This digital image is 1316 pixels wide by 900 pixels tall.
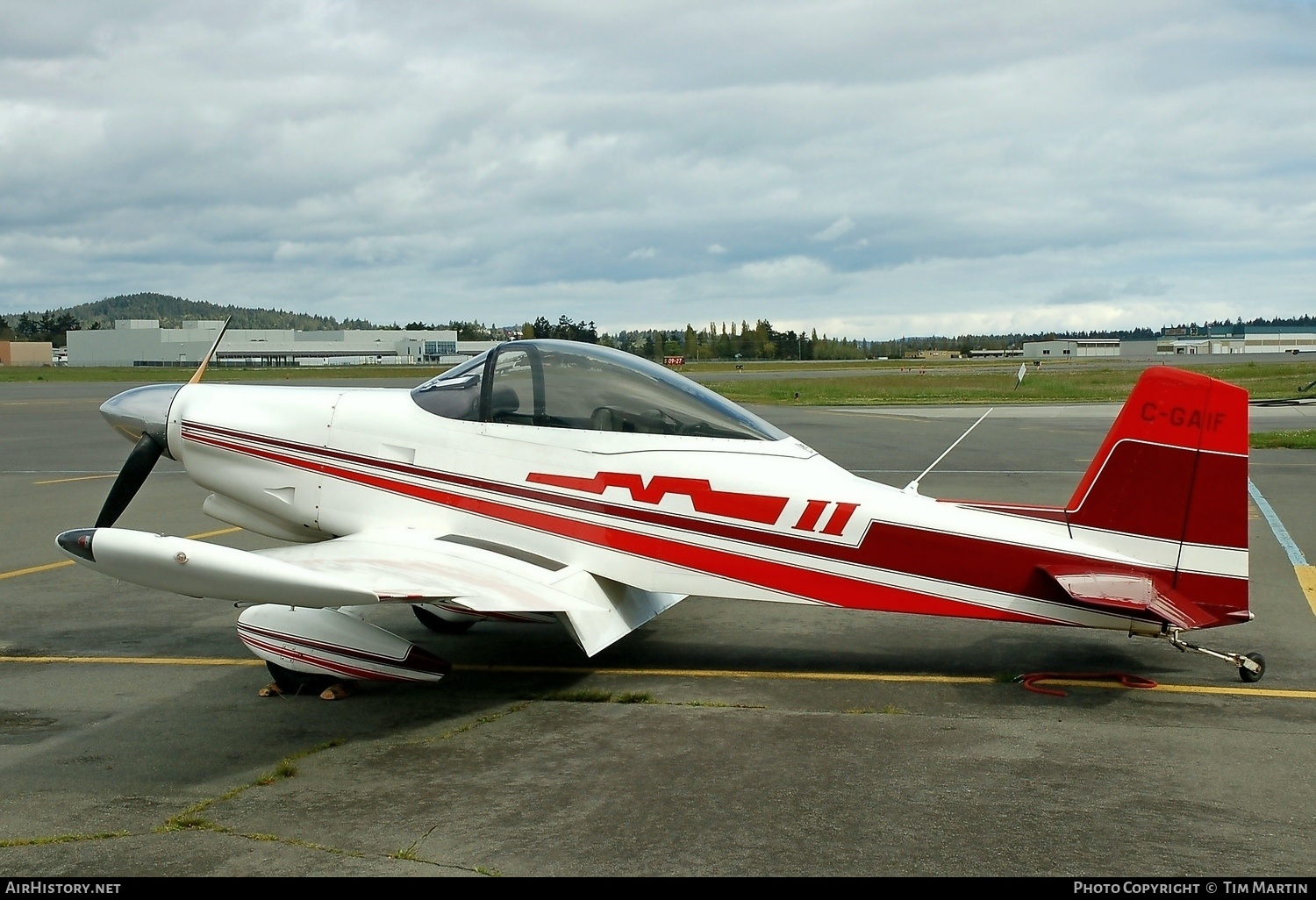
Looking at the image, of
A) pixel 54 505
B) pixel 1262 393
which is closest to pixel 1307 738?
pixel 54 505

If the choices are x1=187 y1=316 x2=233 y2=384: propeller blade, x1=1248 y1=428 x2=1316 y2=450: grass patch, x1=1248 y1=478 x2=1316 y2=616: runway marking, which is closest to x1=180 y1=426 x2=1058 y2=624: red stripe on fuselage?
x1=187 y1=316 x2=233 y2=384: propeller blade

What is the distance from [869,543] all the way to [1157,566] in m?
1.66

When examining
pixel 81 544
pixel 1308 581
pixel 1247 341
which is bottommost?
pixel 1308 581

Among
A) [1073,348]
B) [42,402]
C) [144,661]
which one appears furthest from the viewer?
[1073,348]

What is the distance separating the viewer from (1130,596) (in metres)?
6.00

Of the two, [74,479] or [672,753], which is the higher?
[74,479]

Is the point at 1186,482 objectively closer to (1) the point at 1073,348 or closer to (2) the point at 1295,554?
(2) the point at 1295,554

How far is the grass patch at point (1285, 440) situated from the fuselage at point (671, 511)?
16.8 meters

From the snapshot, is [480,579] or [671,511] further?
[671,511]

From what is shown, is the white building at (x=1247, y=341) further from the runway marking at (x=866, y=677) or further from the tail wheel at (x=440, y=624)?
the tail wheel at (x=440, y=624)

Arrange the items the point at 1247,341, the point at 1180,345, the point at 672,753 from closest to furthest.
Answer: the point at 672,753 < the point at 1180,345 < the point at 1247,341

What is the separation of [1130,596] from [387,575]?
13.9 ft

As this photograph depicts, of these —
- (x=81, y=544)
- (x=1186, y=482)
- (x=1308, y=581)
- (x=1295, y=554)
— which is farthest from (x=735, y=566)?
(x=1295, y=554)

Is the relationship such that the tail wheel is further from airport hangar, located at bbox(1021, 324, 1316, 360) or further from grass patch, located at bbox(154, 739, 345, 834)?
airport hangar, located at bbox(1021, 324, 1316, 360)
